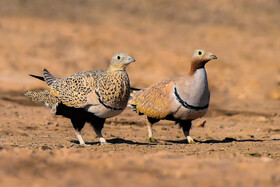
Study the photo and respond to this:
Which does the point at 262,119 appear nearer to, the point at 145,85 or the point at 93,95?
the point at 93,95

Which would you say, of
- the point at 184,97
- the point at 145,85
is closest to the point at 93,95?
the point at 184,97

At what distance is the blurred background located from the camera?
1870cm

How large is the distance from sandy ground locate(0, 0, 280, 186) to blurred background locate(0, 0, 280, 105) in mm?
46

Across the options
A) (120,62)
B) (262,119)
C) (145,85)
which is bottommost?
(262,119)

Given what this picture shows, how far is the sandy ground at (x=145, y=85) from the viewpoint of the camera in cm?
496

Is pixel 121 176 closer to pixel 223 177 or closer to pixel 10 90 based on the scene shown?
pixel 223 177

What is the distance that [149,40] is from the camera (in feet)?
73.8

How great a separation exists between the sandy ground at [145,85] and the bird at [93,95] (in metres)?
0.48

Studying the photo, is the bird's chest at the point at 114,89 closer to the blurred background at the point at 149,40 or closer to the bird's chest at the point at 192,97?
the bird's chest at the point at 192,97

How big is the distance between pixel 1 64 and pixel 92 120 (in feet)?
40.7

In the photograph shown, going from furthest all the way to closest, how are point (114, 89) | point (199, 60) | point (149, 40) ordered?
point (149, 40) < point (199, 60) < point (114, 89)

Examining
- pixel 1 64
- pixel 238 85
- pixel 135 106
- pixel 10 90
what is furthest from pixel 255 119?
pixel 1 64

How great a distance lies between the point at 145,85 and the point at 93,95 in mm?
10262

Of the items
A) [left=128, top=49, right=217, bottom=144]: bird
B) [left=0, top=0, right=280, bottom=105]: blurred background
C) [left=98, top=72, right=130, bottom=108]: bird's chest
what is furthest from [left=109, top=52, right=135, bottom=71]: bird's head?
[left=0, top=0, right=280, bottom=105]: blurred background
